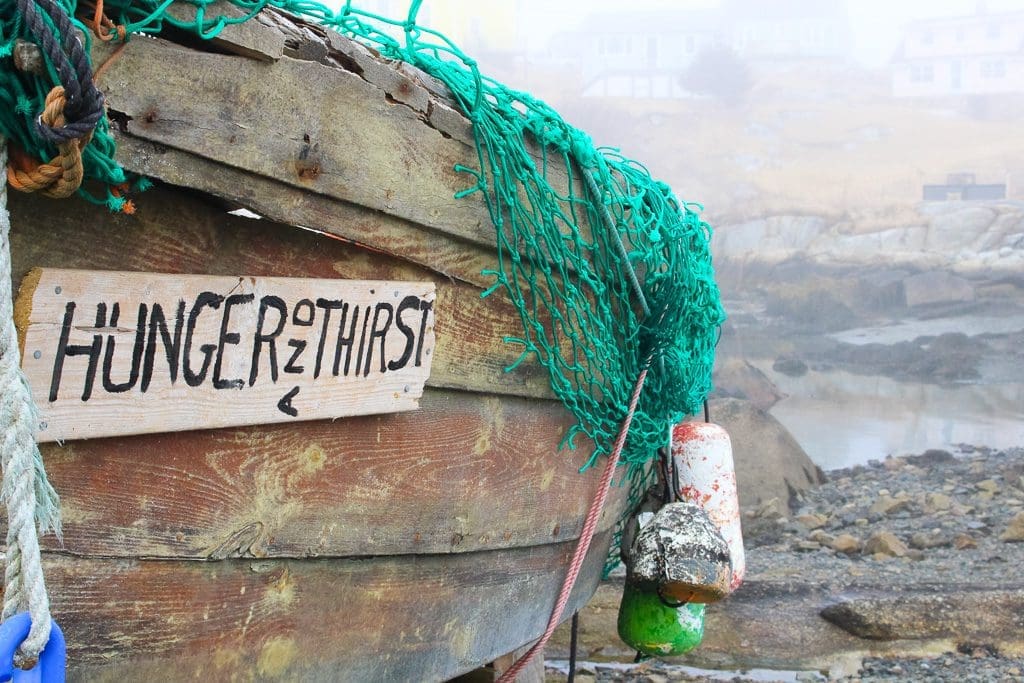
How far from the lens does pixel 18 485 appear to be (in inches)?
50.0

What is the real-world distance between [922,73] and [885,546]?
6966 centimetres

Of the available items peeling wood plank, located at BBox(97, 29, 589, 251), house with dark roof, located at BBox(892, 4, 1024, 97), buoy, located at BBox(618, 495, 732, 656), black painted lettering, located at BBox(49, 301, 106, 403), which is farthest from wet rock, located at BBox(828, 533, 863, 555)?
house with dark roof, located at BBox(892, 4, 1024, 97)

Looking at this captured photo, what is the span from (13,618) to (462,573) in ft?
4.43

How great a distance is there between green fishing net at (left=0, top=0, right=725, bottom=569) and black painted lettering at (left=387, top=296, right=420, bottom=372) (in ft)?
0.88

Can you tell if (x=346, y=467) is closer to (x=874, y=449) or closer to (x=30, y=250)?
(x=30, y=250)

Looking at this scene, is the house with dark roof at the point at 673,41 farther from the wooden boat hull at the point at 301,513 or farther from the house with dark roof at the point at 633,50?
the wooden boat hull at the point at 301,513

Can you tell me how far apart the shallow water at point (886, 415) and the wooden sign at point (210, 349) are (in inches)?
439

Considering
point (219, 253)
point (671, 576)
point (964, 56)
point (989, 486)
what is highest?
point (964, 56)

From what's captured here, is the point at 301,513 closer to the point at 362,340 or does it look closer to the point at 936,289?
the point at 362,340

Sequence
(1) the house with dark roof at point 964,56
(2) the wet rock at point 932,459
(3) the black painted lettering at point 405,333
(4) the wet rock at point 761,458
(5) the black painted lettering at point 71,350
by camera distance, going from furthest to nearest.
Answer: (1) the house with dark roof at point 964,56
(2) the wet rock at point 932,459
(4) the wet rock at point 761,458
(3) the black painted lettering at point 405,333
(5) the black painted lettering at point 71,350

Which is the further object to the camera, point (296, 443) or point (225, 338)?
point (296, 443)

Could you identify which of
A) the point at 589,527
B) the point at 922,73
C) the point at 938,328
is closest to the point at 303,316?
the point at 589,527

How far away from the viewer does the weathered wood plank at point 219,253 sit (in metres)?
1.59

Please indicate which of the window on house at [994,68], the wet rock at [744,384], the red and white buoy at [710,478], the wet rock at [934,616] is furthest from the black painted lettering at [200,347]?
the window on house at [994,68]
